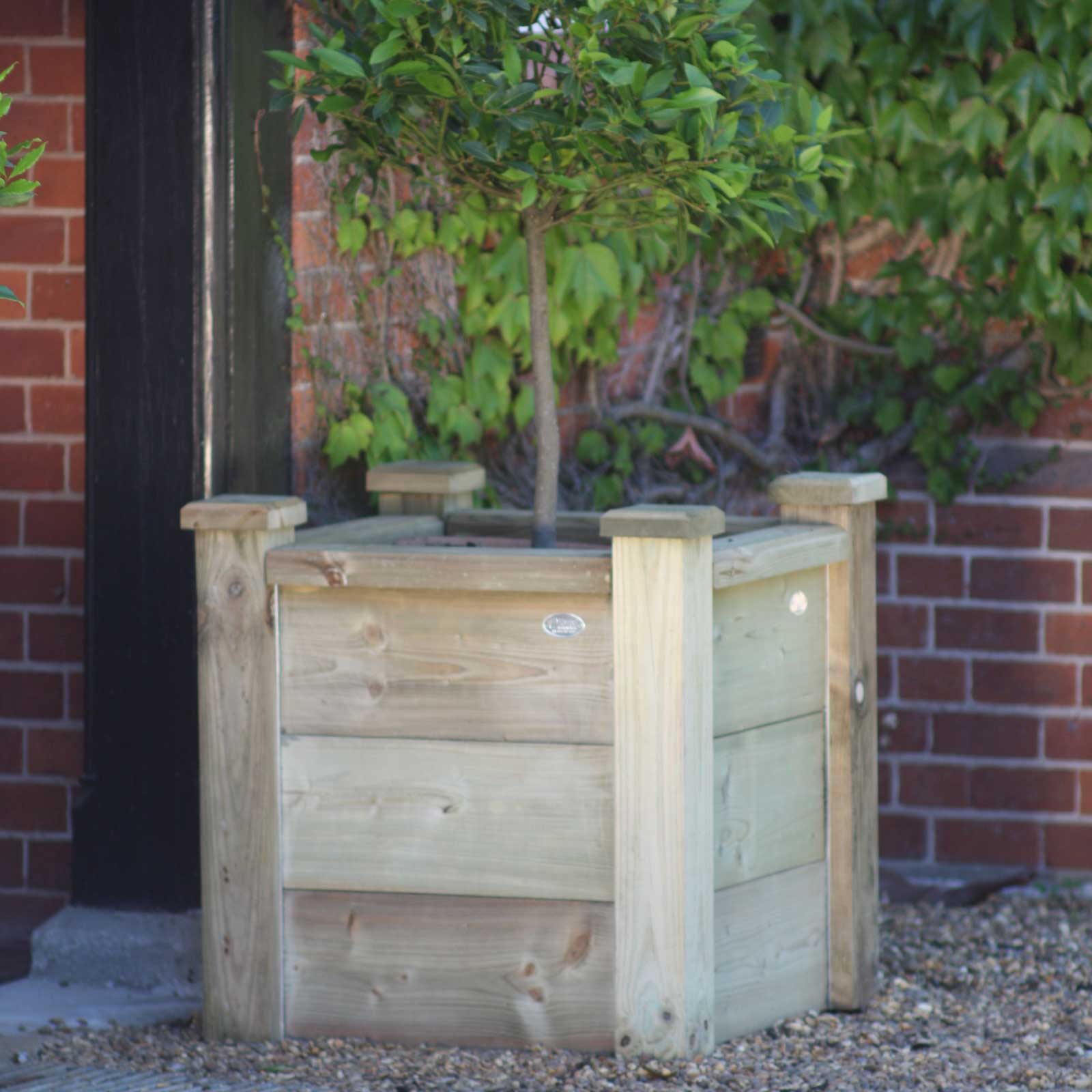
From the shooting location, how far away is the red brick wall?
3584 mm

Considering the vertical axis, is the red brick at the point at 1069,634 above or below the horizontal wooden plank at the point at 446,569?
below

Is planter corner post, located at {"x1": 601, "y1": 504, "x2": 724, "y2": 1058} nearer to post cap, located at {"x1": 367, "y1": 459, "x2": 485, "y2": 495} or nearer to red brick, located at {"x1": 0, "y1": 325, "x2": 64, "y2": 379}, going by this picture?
post cap, located at {"x1": 367, "y1": 459, "x2": 485, "y2": 495}

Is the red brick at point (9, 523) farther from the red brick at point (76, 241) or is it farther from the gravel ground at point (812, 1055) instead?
the gravel ground at point (812, 1055)

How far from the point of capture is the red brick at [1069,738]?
409 centimetres

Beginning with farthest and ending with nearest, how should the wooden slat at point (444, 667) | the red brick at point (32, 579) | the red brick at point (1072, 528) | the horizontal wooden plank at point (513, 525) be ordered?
the red brick at point (1072, 528) < the red brick at point (32, 579) < the horizontal wooden plank at point (513, 525) < the wooden slat at point (444, 667)

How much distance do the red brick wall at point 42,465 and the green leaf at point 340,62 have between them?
1041mm

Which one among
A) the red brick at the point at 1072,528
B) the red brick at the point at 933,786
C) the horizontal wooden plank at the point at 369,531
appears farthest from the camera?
the red brick at the point at 933,786

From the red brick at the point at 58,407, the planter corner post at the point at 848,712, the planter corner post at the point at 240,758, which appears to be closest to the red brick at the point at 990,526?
the planter corner post at the point at 848,712

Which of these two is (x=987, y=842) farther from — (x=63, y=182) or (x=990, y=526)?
(x=63, y=182)

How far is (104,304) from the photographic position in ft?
10.6

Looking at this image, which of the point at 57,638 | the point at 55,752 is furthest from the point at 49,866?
the point at 57,638

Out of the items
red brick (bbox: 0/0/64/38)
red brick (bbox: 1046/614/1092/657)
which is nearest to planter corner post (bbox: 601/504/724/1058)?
red brick (bbox: 1046/614/1092/657)

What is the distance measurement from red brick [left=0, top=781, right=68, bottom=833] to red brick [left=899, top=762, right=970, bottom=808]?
76.0 inches

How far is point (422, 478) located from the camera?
340cm
